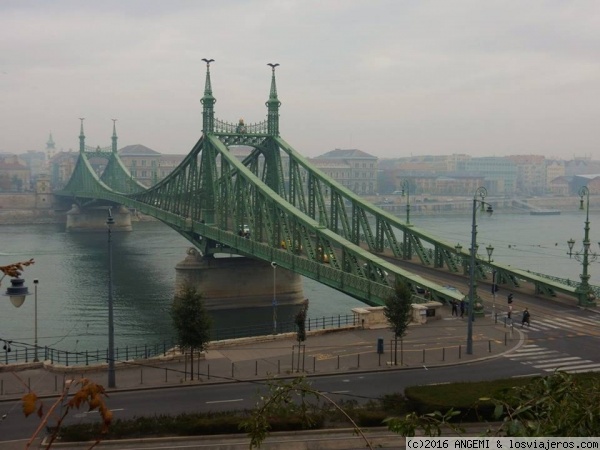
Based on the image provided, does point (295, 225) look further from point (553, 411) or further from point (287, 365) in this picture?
point (553, 411)

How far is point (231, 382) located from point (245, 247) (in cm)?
3169

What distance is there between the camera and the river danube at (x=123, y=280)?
5612 centimetres

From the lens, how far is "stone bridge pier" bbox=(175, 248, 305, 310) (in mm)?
65688

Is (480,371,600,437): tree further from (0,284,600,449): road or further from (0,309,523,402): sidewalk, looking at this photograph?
(0,309,523,402): sidewalk

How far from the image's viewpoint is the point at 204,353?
33.9 metres

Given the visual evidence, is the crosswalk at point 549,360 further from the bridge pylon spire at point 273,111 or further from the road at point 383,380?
the bridge pylon spire at point 273,111

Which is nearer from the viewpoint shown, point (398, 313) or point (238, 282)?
point (398, 313)

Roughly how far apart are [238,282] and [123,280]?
20.1 m

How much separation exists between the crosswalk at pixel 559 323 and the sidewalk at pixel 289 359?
109cm

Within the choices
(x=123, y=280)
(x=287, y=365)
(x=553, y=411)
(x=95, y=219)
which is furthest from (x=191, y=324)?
(x=95, y=219)

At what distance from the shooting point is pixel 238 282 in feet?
219

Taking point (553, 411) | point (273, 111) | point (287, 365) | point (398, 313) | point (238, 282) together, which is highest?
point (273, 111)

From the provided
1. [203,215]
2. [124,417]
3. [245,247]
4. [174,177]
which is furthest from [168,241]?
[124,417]

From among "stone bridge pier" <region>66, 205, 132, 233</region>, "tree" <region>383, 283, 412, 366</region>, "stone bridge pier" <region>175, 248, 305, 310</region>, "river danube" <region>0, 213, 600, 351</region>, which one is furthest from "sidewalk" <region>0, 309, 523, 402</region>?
"stone bridge pier" <region>66, 205, 132, 233</region>
